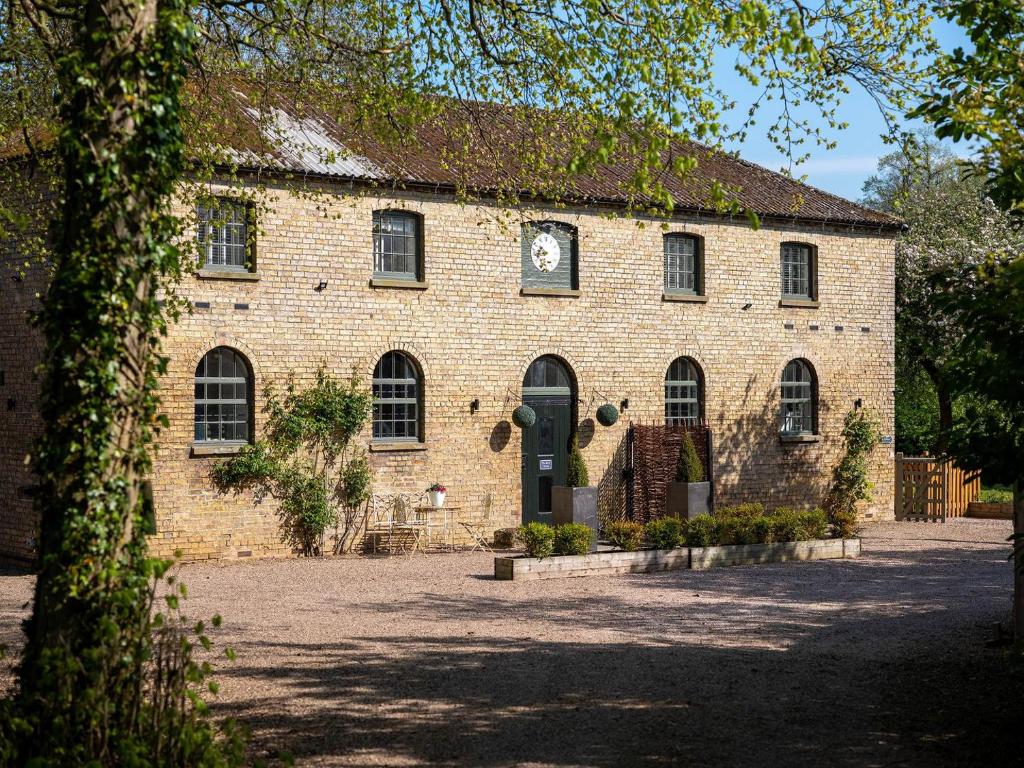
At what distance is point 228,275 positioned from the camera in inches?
716

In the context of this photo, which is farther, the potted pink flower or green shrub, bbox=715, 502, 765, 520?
the potted pink flower

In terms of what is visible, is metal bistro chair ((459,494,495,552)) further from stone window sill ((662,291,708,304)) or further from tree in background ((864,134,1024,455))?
tree in background ((864,134,1024,455))

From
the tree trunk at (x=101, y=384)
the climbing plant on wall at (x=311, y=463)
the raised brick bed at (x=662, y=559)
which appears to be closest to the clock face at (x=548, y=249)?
the climbing plant on wall at (x=311, y=463)

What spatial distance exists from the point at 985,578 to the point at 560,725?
1038cm

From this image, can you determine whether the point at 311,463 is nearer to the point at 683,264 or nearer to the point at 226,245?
the point at 226,245

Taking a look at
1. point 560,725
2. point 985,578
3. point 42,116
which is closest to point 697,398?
point 985,578

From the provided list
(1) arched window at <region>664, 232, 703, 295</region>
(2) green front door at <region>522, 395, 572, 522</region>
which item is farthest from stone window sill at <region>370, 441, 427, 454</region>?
(1) arched window at <region>664, 232, 703, 295</region>

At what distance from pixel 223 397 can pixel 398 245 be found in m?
3.92

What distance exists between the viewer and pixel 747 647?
37.5 feet

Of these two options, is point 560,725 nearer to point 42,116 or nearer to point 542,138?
point 542,138

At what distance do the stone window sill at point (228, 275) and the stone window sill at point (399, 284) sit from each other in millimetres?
2032

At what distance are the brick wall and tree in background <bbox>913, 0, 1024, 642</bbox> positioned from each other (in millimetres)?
8168

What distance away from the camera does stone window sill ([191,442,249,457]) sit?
58.7ft

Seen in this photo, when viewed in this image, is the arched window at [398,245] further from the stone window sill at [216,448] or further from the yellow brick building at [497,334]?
the stone window sill at [216,448]
